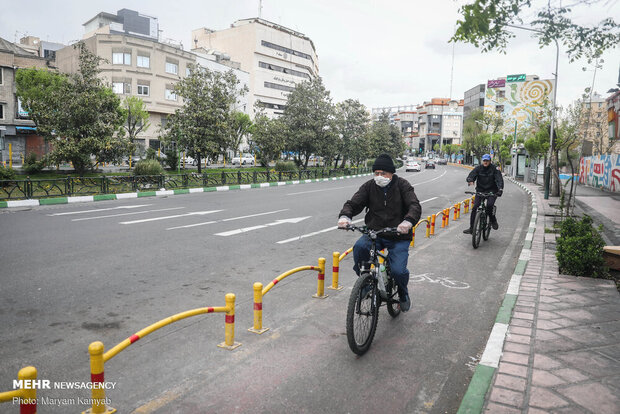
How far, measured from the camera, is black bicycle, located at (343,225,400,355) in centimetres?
403

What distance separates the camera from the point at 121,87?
1774 inches

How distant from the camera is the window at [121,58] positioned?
149ft

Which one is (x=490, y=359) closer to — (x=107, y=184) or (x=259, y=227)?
(x=259, y=227)

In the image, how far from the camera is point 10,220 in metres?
12.4

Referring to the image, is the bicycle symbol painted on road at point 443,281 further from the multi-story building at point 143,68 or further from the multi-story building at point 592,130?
the multi-story building at point 143,68

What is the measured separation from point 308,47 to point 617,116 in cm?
7997

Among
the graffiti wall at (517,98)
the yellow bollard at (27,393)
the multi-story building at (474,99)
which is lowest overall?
the yellow bollard at (27,393)

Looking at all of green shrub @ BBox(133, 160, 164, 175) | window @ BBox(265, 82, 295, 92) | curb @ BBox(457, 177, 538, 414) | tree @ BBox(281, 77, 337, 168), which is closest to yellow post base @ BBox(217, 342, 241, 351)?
curb @ BBox(457, 177, 538, 414)

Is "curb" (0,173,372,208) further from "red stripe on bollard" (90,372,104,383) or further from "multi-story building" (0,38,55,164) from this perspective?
"multi-story building" (0,38,55,164)

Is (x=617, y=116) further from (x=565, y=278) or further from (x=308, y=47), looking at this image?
(x=308, y=47)

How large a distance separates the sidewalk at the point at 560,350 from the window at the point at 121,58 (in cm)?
4727

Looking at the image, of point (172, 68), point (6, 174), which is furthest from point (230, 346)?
point (172, 68)

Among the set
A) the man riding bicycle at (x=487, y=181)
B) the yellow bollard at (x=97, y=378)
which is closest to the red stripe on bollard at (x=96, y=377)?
the yellow bollard at (x=97, y=378)

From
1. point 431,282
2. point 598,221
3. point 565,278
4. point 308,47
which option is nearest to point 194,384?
point 431,282
